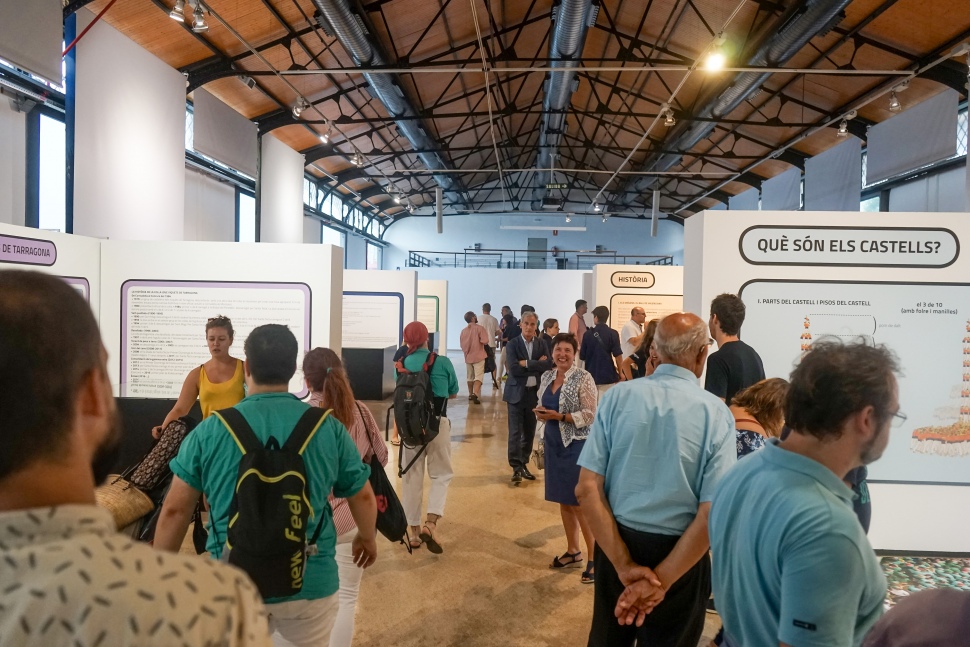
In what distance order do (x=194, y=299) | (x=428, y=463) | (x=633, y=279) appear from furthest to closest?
(x=633, y=279) < (x=194, y=299) < (x=428, y=463)

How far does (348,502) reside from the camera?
6.61 feet

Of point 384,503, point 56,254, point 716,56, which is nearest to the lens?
point 384,503

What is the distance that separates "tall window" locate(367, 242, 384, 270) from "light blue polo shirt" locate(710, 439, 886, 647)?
75.8 ft

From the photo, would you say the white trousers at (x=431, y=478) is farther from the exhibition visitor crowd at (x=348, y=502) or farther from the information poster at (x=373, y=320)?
the information poster at (x=373, y=320)

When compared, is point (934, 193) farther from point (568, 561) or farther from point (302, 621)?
point (302, 621)

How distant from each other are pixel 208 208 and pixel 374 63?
4.76 metres

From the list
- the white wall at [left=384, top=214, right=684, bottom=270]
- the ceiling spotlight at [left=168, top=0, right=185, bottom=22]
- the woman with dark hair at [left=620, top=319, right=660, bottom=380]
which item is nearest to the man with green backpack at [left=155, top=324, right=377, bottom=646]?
the woman with dark hair at [left=620, top=319, right=660, bottom=380]

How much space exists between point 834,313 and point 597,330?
315 centimetres

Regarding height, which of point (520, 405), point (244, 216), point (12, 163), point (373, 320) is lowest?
point (520, 405)

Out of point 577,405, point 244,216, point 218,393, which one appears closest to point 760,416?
point 577,405

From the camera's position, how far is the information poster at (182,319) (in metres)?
4.91

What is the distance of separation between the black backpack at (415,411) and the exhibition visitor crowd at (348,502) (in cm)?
126

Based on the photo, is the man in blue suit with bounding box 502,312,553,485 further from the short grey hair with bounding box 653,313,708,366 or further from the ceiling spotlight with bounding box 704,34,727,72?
the ceiling spotlight with bounding box 704,34,727,72

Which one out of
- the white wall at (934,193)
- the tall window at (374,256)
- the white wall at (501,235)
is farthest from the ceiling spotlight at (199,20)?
the white wall at (501,235)
